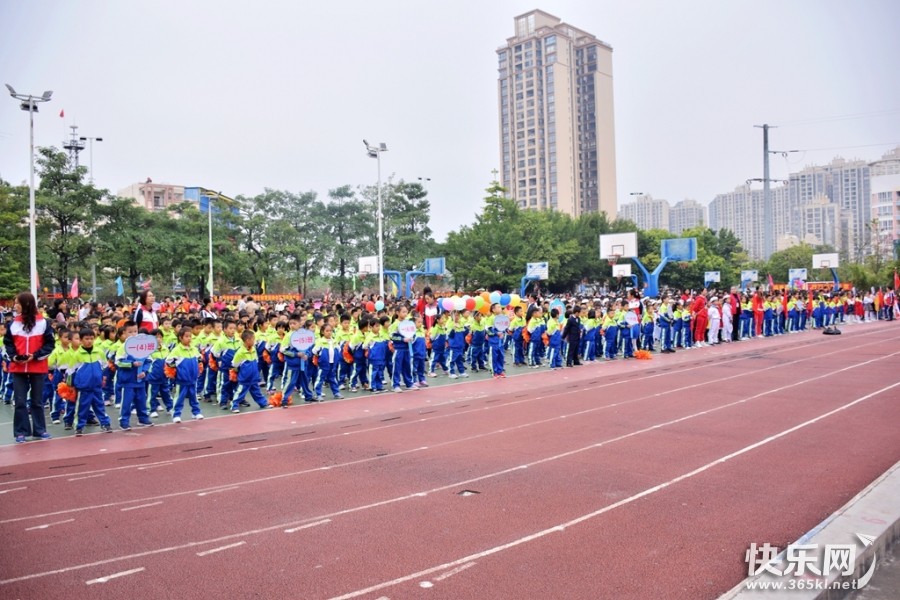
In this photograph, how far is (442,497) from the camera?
646 cm

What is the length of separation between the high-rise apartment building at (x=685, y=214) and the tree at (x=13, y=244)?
157m

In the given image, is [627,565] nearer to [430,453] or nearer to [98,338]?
[430,453]

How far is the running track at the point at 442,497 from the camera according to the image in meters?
4.69

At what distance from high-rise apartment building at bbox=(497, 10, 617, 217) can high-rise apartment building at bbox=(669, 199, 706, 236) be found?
5672cm

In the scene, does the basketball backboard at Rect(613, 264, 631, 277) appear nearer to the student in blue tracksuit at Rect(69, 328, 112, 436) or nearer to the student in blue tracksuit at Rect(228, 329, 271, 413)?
the student in blue tracksuit at Rect(228, 329, 271, 413)

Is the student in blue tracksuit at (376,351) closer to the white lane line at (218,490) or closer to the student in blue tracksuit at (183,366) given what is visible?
the student in blue tracksuit at (183,366)

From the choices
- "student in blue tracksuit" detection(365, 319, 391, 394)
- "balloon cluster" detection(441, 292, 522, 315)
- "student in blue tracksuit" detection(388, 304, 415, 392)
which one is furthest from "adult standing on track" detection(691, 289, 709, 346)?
"student in blue tracksuit" detection(365, 319, 391, 394)

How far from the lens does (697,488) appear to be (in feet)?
21.6

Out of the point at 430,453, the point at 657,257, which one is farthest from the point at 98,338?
the point at 657,257

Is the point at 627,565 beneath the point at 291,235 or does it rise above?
beneath

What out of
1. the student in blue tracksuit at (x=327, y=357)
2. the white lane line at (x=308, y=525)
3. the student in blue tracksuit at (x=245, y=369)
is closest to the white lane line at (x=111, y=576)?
the white lane line at (x=308, y=525)

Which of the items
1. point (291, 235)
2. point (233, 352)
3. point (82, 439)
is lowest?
point (82, 439)

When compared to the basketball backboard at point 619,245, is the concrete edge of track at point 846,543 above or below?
below

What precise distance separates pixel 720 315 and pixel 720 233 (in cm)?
4690
